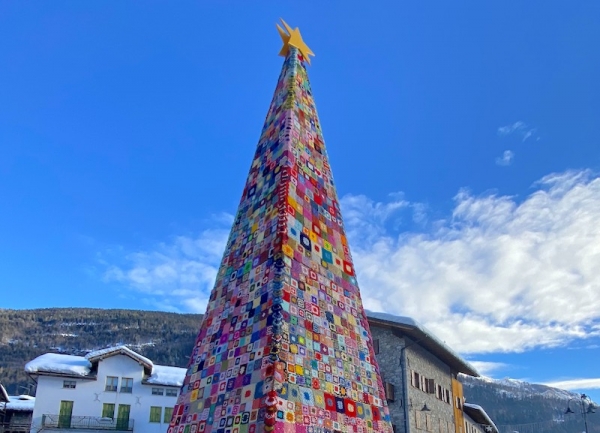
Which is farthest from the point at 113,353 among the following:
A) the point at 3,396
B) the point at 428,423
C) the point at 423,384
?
the point at 428,423

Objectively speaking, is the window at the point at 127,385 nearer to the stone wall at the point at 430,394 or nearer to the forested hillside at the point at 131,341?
the stone wall at the point at 430,394

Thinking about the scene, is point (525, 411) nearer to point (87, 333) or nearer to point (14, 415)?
point (87, 333)

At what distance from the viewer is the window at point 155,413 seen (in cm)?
2848

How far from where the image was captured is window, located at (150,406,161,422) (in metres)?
28.5

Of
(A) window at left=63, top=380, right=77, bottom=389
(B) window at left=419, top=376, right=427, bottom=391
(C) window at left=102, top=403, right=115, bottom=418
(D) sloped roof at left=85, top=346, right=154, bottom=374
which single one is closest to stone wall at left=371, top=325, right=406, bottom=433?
(B) window at left=419, top=376, right=427, bottom=391

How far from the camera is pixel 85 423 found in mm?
26859

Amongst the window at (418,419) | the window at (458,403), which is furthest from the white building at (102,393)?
the window at (458,403)

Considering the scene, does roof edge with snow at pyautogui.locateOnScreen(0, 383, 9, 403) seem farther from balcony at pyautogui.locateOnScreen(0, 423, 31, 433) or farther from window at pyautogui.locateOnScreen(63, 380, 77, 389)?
window at pyautogui.locateOnScreen(63, 380, 77, 389)

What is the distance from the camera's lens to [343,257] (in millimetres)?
6355

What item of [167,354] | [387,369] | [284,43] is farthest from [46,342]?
[284,43]

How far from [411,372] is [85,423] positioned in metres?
18.3

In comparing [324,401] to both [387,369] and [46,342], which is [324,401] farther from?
[46,342]

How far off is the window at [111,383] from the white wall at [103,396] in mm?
163

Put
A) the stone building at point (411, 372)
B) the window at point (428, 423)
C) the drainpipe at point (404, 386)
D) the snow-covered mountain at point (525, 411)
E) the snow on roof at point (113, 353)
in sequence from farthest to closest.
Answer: the snow-covered mountain at point (525, 411) → the snow on roof at point (113, 353) → the window at point (428, 423) → the stone building at point (411, 372) → the drainpipe at point (404, 386)
